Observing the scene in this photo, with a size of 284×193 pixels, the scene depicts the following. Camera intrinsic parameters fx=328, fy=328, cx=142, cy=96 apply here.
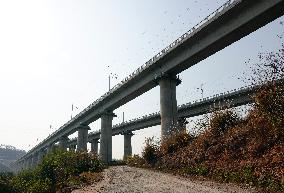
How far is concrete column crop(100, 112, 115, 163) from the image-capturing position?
57.8 meters

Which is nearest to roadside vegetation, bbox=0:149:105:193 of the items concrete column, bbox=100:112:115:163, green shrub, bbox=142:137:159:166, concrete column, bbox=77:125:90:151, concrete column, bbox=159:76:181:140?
green shrub, bbox=142:137:159:166

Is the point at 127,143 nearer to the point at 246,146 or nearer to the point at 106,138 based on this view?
the point at 106,138

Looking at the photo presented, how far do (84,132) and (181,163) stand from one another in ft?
195

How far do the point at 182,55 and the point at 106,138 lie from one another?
90.3ft

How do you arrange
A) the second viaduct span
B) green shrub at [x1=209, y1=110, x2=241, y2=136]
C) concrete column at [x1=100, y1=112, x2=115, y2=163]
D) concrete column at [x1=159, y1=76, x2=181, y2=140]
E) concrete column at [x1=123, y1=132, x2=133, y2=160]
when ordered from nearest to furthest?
green shrub at [x1=209, y1=110, x2=241, y2=136], the second viaduct span, concrete column at [x1=159, y1=76, x2=181, y2=140], concrete column at [x1=100, y1=112, x2=115, y2=163], concrete column at [x1=123, y1=132, x2=133, y2=160]

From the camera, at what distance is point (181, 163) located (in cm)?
1903

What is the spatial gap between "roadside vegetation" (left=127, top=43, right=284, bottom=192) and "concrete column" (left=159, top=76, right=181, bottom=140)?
16050 mm

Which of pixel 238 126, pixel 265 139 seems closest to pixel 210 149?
pixel 238 126

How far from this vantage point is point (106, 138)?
2288 inches

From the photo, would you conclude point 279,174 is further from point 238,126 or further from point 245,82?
point 238,126

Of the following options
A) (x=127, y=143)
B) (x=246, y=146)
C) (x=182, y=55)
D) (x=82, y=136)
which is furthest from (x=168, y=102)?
(x=127, y=143)

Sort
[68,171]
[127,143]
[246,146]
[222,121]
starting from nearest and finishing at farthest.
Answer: [246,146] < [222,121] < [68,171] < [127,143]

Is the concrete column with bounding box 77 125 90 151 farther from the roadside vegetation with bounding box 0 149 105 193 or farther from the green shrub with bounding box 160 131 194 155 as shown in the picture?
the green shrub with bounding box 160 131 194 155

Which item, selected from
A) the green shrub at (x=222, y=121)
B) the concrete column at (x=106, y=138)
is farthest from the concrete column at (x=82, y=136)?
the green shrub at (x=222, y=121)
